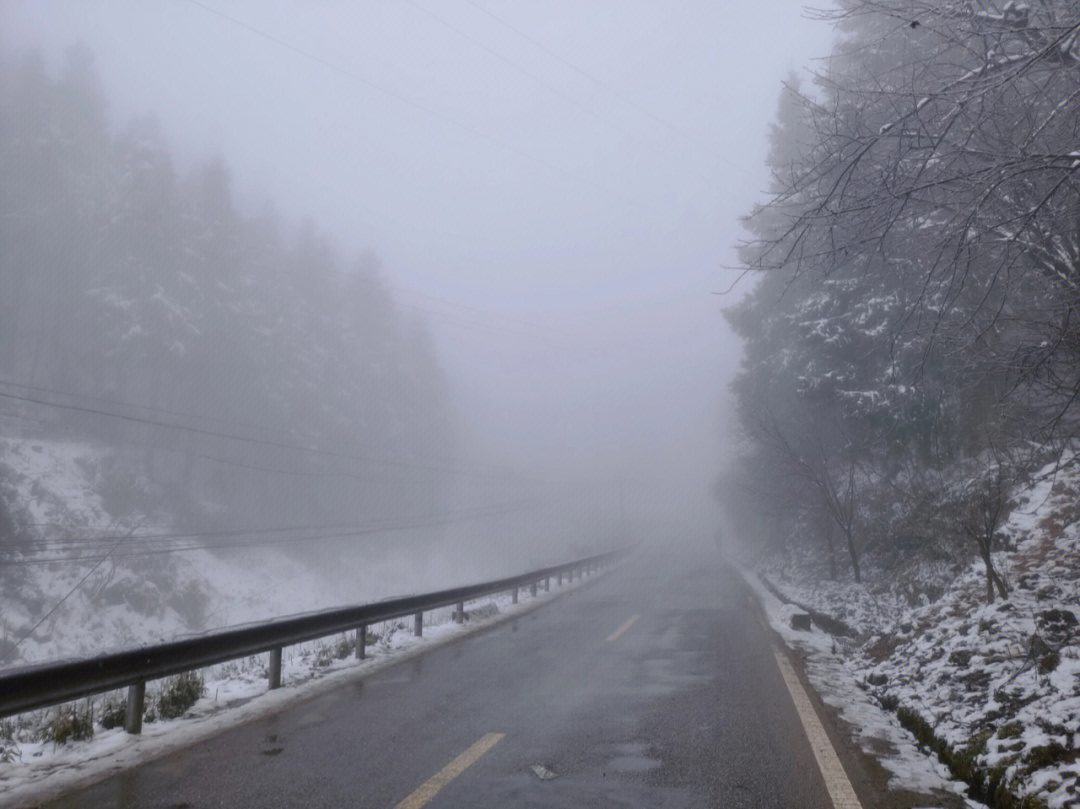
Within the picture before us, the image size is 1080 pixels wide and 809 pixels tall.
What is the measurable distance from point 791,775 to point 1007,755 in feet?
4.52

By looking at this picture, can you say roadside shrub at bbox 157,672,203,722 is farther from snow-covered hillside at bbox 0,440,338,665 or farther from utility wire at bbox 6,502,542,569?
utility wire at bbox 6,502,542,569

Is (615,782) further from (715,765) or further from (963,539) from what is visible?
(963,539)

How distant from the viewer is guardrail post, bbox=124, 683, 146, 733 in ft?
17.2

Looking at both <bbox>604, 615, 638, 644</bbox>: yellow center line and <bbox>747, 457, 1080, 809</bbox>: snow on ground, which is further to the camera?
<bbox>604, 615, 638, 644</bbox>: yellow center line

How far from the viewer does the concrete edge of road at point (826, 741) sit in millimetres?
3939

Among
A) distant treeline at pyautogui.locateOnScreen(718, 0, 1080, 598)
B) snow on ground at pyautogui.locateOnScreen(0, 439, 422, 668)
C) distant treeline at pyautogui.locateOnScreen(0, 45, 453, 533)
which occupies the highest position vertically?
distant treeline at pyautogui.locateOnScreen(0, 45, 453, 533)

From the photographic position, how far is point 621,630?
36.6 ft

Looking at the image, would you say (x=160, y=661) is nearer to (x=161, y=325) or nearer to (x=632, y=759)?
(x=632, y=759)

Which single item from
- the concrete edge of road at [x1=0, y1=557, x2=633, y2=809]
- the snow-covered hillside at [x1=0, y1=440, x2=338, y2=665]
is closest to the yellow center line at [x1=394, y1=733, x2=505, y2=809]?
the concrete edge of road at [x1=0, y1=557, x2=633, y2=809]

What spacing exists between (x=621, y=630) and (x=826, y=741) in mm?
6382

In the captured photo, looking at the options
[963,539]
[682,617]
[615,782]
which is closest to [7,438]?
[682,617]

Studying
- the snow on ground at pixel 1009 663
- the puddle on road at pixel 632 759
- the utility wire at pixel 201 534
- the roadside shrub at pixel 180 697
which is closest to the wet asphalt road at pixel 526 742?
the puddle on road at pixel 632 759

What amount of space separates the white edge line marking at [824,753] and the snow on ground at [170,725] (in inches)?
185

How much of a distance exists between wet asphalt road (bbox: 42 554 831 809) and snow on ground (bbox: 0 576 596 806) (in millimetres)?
285
